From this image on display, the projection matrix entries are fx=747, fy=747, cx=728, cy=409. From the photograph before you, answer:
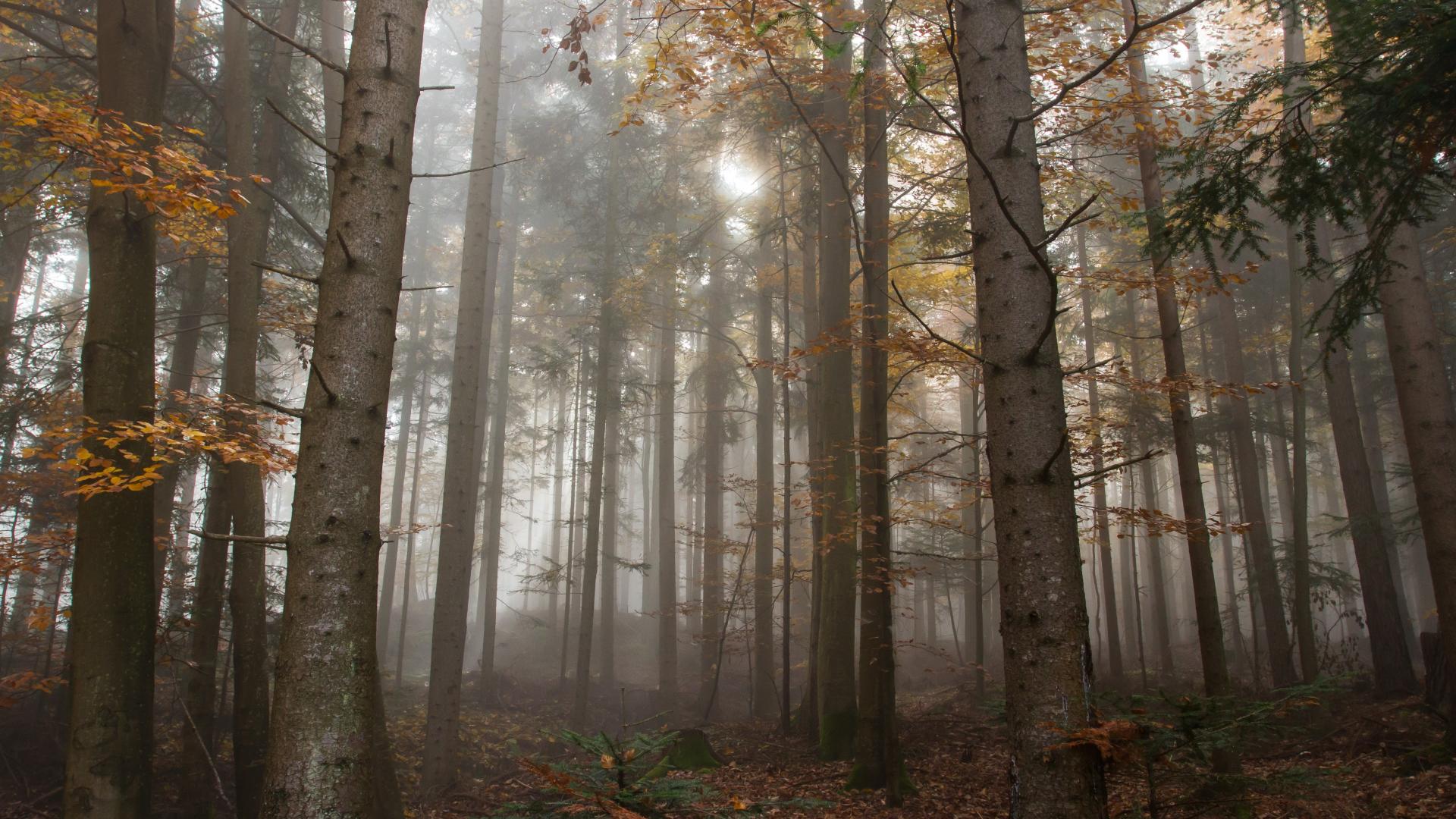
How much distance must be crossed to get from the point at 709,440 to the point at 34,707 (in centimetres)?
1242

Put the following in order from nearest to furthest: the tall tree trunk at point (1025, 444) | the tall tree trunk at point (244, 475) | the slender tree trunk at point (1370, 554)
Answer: the tall tree trunk at point (1025, 444)
the tall tree trunk at point (244, 475)
the slender tree trunk at point (1370, 554)

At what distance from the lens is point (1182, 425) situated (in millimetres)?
7250

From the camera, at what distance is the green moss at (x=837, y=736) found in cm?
893

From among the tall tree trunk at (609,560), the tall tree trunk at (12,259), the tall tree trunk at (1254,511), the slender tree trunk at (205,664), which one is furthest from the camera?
the tall tree trunk at (609,560)

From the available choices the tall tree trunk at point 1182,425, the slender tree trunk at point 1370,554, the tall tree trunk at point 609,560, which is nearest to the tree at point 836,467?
the tall tree trunk at point 1182,425

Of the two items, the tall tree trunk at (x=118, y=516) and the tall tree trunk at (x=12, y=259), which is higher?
the tall tree trunk at (x=12, y=259)

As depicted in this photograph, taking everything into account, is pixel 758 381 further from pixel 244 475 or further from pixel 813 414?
pixel 244 475

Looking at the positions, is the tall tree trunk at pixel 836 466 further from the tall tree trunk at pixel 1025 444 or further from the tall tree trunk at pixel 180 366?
the tall tree trunk at pixel 180 366

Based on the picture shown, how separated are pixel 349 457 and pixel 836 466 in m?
7.01

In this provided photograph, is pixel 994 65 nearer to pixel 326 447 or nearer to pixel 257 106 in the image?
pixel 326 447

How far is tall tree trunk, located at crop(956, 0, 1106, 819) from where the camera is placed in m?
3.02

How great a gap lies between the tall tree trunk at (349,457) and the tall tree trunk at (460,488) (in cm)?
664

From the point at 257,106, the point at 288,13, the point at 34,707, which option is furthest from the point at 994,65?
the point at 34,707

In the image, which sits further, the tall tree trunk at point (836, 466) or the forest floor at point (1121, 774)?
the tall tree trunk at point (836, 466)
